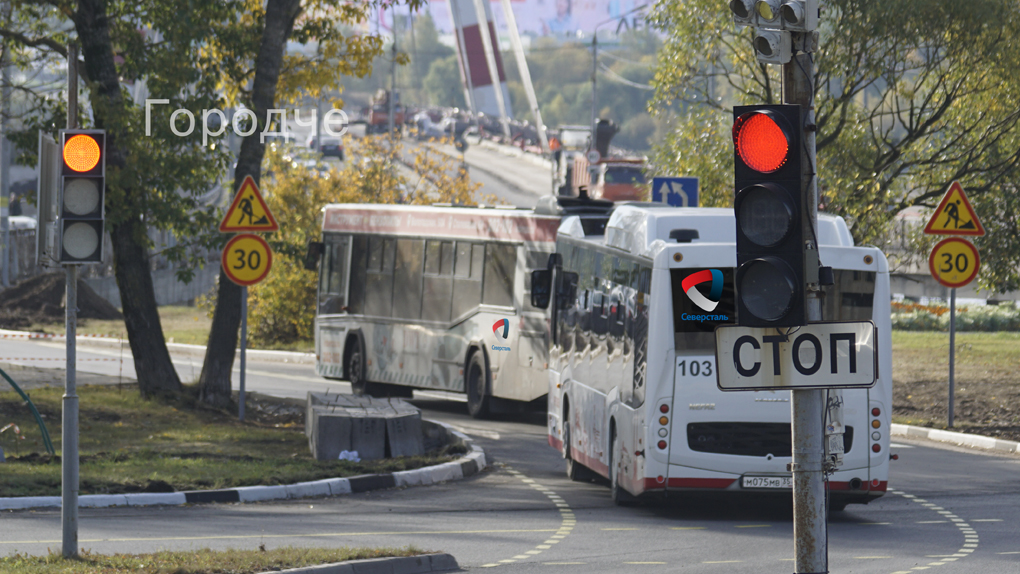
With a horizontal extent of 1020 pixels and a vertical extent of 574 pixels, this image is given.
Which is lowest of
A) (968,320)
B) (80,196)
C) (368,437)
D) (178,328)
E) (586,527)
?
(586,527)

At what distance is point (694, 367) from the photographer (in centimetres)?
1124

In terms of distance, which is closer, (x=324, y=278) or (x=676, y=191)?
(x=676, y=191)

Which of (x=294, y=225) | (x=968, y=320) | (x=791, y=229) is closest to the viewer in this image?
(x=791, y=229)

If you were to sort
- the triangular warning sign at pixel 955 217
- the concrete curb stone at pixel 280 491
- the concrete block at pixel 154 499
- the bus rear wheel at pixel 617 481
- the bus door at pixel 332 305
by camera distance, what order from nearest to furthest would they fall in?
the concrete curb stone at pixel 280 491 < the concrete block at pixel 154 499 < the bus rear wheel at pixel 617 481 < the triangular warning sign at pixel 955 217 < the bus door at pixel 332 305

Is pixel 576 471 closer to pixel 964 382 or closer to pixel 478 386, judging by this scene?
pixel 478 386

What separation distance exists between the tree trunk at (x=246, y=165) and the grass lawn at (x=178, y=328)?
39.6 feet

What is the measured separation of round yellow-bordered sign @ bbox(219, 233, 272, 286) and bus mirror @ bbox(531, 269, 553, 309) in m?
3.38

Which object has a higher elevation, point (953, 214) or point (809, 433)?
point (953, 214)

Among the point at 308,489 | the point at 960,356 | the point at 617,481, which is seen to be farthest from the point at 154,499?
the point at 960,356

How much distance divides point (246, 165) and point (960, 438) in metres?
10.3

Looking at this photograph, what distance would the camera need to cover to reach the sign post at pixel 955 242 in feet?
57.6

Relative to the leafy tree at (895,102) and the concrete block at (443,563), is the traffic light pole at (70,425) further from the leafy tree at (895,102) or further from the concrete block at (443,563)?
the leafy tree at (895,102)

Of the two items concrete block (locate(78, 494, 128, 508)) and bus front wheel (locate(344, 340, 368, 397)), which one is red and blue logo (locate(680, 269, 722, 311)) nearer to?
concrete block (locate(78, 494, 128, 508))

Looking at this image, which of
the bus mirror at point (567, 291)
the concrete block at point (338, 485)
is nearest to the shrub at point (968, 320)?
the bus mirror at point (567, 291)
